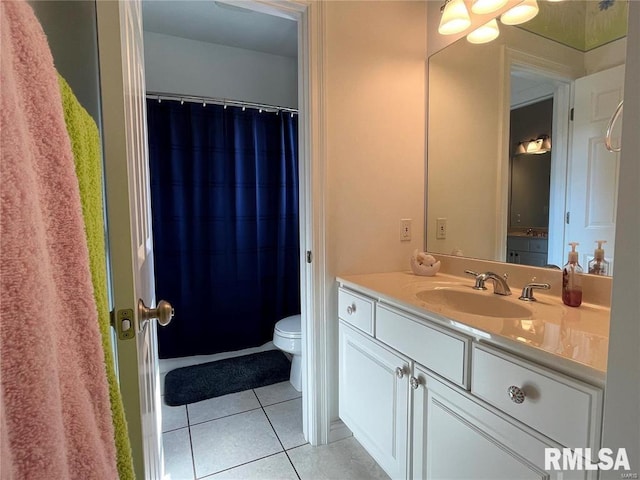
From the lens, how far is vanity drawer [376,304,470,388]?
894 mm

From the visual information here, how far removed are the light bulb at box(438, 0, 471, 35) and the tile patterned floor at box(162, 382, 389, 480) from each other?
2.03 metres

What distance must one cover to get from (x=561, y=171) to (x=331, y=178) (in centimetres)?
91

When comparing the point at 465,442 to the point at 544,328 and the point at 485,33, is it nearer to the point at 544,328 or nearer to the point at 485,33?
the point at 544,328

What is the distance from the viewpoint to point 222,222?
235 centimetres

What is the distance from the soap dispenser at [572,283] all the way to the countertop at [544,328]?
25 mm

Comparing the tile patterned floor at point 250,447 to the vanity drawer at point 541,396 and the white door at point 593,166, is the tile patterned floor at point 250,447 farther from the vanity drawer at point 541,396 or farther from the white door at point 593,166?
the white door at point 593,166

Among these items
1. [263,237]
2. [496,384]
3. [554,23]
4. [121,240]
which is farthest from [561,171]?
[263,237]

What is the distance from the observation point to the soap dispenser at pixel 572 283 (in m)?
1.04

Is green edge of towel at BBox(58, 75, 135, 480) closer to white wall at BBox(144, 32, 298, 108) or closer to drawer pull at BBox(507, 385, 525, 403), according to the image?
drawer pull at BBox(507, 385, 525, 403)

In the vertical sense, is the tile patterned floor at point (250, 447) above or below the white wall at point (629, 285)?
below

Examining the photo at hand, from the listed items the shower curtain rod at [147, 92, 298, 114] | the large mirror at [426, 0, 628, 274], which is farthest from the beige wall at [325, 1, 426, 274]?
the shower curtain rod at [147, 92, 298, 114]

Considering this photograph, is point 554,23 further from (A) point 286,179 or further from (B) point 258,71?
(B) point 258,71

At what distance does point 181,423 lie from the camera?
1.74 meters

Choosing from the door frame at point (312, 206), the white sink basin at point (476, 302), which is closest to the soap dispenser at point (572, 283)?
the white sink basin at point (476, 302)
